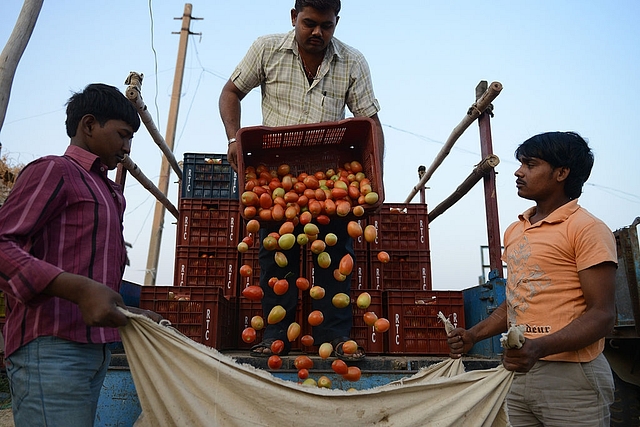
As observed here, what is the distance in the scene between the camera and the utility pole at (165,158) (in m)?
12.9

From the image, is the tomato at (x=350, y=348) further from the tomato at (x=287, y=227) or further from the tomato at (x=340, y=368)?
the tomato at (x=287, y=227)

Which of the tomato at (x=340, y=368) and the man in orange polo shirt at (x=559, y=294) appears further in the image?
the tomato at (x=340, y=368)

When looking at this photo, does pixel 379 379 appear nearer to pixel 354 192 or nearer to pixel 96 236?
pixel 354 192

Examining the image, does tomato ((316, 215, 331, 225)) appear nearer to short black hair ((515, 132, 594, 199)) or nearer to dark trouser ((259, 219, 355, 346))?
dark trouser ((259, 219, 355, 346))

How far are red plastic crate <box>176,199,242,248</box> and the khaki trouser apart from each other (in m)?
3.69

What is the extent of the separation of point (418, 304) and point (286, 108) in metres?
1.96

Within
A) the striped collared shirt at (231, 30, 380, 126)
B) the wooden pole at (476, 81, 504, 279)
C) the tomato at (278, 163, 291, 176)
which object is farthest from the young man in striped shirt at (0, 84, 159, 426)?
the wooden pole at (476, 81, 504, 279)

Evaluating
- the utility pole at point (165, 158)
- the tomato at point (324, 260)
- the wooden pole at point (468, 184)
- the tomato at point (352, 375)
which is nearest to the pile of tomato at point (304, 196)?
the tomato at point (324, 260)

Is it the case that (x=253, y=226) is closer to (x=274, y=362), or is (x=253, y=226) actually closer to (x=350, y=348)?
(x=274, y=362)

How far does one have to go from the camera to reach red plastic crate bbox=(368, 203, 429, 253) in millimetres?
5562

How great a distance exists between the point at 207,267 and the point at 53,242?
Result: 3613 millimetres

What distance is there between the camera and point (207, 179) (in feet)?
19.6

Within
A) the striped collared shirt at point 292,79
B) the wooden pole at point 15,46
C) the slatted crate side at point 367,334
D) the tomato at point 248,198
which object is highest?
the wooden pole at point 15,46

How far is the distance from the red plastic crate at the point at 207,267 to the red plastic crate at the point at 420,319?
5.47 feet
